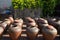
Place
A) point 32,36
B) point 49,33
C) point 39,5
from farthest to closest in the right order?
point 39,5 < point 32,36 < point 49,33

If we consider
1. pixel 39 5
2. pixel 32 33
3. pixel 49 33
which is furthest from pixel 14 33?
pixel 39 5

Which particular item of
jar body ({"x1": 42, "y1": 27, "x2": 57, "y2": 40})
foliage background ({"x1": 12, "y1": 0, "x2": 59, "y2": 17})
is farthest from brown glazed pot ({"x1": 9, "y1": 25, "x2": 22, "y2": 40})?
foliage background ({"x1": 12, "y1": 0, "x2": 59, "y2": 17})

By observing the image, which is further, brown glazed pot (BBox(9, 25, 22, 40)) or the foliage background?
the foliage background

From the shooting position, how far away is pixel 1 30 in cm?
522

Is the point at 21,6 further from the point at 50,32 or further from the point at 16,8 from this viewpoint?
the point at 50,32

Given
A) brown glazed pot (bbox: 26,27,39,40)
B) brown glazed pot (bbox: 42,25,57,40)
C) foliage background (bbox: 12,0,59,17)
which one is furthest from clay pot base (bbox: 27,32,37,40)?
foliage background (bbox: 12,0,59,17)

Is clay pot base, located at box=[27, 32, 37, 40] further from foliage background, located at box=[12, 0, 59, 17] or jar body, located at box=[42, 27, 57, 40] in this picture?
foliage background, located at box=[12, 0, 59, 17]

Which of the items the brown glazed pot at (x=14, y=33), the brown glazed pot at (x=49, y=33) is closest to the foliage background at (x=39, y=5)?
the brown glazed pot at (x=14, y=33)

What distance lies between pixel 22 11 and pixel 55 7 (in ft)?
5.41

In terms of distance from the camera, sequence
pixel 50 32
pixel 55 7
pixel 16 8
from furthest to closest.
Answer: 1. pixel 55 7
2. pixel 16 8
3. pixel 50 32

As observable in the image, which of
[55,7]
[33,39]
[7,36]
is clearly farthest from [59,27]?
[55,7]

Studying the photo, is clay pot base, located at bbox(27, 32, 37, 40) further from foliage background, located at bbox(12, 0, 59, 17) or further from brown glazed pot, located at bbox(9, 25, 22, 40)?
foliage background, located at bbox(12, 0, 59, 17)

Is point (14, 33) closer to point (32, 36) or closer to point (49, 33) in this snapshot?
point (32, 36)

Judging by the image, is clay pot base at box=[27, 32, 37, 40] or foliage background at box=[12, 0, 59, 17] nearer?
clay pot base at box=[27, 32, 37, 40]
